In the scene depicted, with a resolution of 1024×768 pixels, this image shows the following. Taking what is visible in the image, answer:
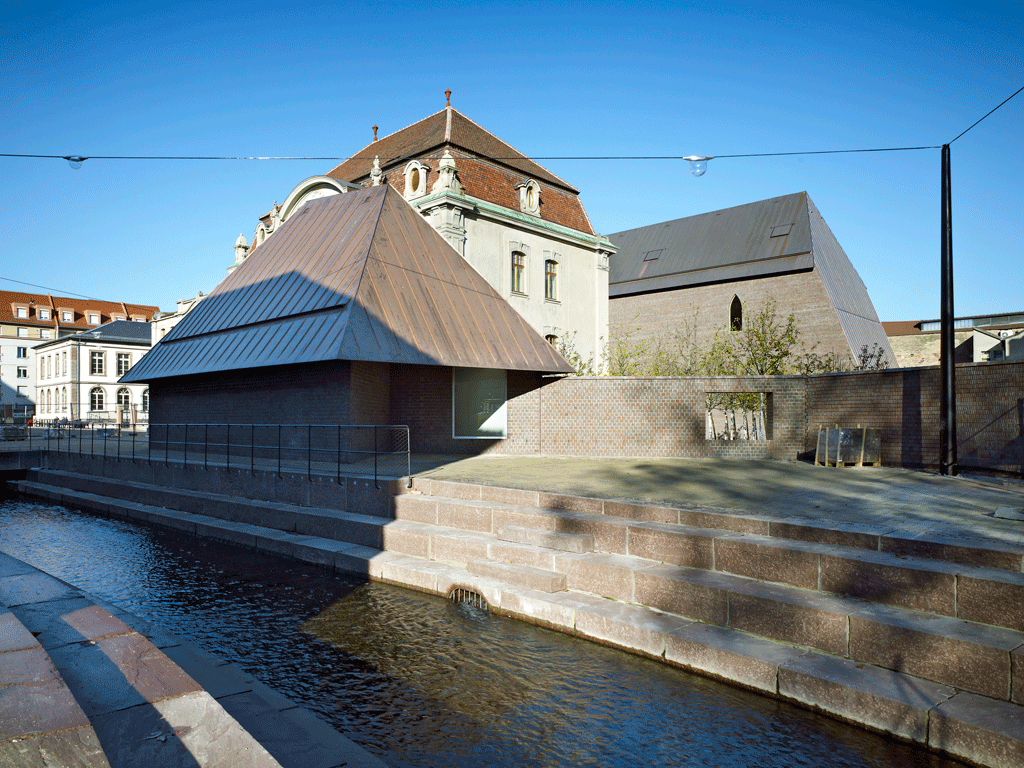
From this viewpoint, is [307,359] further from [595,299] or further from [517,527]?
[595,299]

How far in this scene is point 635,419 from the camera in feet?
54.9

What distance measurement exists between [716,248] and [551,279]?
18.5 m

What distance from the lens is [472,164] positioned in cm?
2555

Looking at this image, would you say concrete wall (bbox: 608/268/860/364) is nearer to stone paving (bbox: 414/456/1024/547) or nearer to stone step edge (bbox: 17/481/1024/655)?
stone paving (bbox: 414/456/1024/547)

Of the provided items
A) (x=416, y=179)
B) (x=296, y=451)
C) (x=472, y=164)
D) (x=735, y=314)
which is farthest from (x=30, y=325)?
(x=296, y=451)

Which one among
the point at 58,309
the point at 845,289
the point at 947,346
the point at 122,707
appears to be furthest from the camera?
the point at 58,309

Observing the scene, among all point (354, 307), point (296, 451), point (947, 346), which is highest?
point (354, 307)

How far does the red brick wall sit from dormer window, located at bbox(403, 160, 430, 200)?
1261cm

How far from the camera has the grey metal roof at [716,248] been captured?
128 ft

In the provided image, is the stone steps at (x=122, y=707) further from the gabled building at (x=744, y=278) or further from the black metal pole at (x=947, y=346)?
the gabled building at (x=744, y=278)

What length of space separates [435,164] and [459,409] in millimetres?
10836

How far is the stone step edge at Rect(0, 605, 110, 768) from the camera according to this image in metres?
3.07

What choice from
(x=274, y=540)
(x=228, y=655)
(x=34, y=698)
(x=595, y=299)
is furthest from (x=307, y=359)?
(x=595, y=299)

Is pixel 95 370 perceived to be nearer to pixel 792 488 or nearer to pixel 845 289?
pixel 845 289
